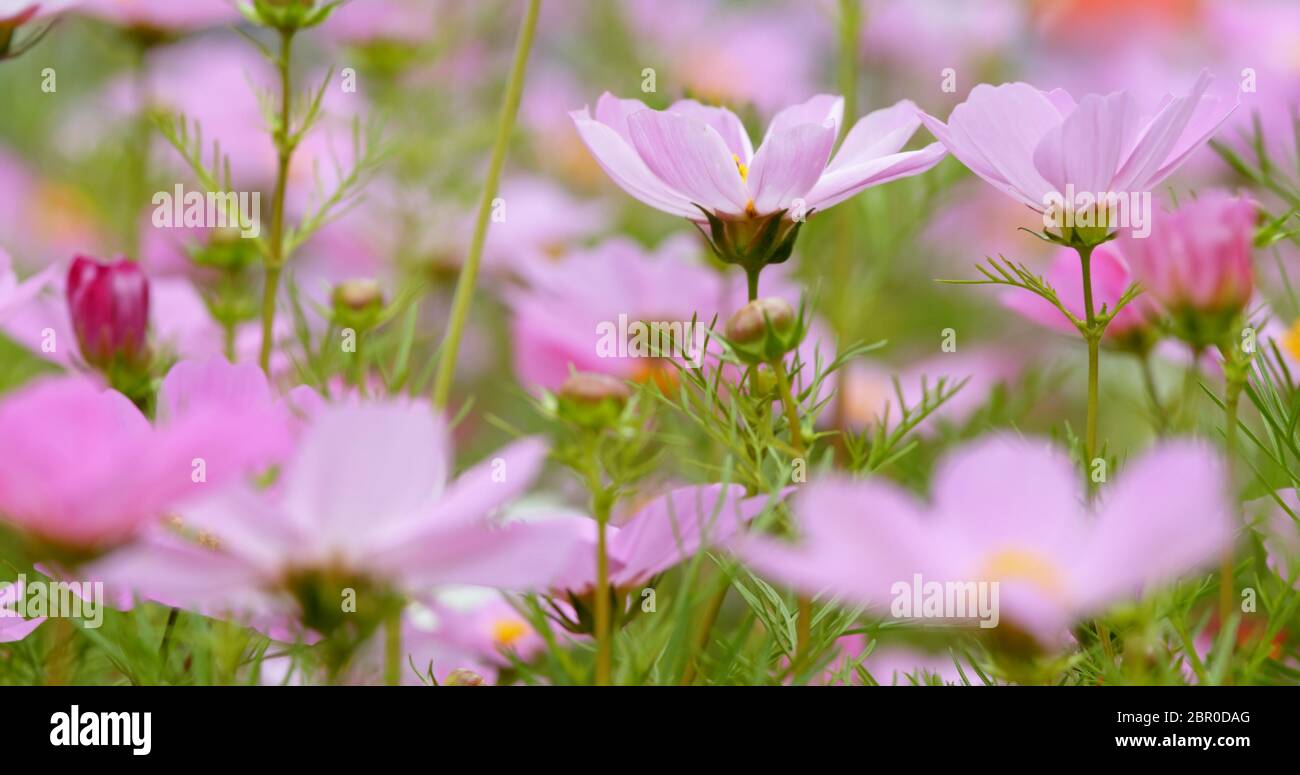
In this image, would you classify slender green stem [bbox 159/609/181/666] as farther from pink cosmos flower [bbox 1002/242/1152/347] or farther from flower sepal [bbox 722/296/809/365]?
pink cosmos flower [bbox 1002/242/1152/347]

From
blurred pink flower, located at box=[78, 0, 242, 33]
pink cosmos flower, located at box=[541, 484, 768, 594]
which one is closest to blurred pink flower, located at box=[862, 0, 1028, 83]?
blurred pink flower, located at box=[78, 0, 242, 33]

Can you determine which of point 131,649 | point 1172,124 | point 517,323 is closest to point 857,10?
point 517,323

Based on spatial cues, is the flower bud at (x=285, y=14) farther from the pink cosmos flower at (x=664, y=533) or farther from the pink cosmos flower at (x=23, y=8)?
the pink cosmos flower at (x=664, y=533)

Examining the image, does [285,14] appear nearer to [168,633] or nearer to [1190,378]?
[168,633]

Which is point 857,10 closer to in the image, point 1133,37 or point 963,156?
point 963,156

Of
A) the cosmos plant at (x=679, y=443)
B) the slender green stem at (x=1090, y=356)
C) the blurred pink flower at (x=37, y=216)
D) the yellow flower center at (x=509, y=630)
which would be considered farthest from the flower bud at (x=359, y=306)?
the blurred pink flower at (x=37, y=216)
